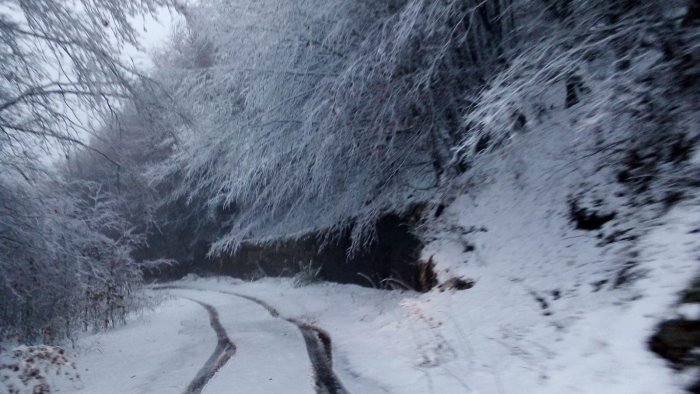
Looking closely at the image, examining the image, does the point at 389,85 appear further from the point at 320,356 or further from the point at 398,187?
the point at 320,356

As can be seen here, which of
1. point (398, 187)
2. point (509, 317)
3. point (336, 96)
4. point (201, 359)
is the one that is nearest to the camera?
point (509, 317)

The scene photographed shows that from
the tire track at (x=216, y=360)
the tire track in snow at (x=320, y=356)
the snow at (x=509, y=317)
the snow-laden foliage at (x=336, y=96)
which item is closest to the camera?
the snow at (x=509, y=317)

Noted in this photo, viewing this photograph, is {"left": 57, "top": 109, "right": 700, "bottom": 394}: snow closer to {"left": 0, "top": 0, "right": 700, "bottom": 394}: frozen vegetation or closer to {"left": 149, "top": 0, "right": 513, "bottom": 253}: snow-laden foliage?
{"left": 0, "top": 0, "right": 700, "bottom": 394}: frozen vegetation

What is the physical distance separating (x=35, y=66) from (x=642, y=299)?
7.45 m

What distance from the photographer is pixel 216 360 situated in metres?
7.99

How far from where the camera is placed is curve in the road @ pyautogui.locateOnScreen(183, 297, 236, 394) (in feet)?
21.6

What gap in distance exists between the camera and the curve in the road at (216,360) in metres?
6.58

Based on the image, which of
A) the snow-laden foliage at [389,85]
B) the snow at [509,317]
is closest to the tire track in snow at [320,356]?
the snow at [509,317]

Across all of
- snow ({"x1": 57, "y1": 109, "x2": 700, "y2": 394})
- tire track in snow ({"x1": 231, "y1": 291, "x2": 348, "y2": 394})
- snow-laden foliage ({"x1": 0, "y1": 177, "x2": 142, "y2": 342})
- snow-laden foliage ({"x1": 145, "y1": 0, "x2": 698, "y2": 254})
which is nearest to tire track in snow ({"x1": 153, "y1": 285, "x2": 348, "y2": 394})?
tire track in snow ({"x1": 231, "y1": 291, "x2": 348, "y2": 394})

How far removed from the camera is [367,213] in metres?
11.7

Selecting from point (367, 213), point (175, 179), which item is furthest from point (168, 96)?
point (175, 179)

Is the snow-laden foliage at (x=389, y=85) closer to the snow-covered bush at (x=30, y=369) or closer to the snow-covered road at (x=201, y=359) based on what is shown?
the snow-covered road at (x=201, y=359)

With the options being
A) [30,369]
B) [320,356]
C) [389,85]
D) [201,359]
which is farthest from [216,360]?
[389,85]

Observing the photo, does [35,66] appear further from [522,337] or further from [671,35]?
[671,35]
